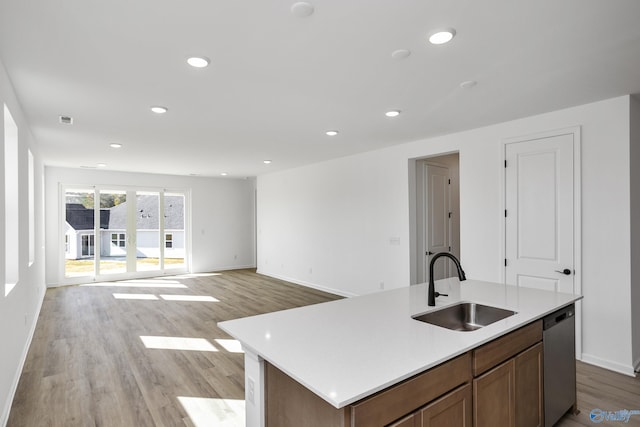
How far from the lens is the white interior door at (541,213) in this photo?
3494 mm

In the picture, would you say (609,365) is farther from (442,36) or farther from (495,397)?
(442,36)

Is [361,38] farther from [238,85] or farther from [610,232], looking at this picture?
[610,232]

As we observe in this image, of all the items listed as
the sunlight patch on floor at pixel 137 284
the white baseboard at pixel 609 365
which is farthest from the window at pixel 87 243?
the white baseboard at pixel 609 365

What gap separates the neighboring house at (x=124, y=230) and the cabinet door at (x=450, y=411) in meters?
8.29

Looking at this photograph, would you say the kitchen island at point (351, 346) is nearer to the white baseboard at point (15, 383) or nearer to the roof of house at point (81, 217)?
the white baseboard at point (15, 383)

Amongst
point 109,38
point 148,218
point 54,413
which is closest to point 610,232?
point 109,38

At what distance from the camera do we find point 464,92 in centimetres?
303

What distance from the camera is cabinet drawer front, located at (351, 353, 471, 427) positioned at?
1.21 meters

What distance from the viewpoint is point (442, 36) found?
2.06m

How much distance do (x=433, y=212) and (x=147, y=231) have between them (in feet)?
21.9

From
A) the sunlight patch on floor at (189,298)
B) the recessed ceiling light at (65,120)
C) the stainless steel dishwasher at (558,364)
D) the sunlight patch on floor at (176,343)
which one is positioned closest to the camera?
the stainless steel dishwasher at (558,364)

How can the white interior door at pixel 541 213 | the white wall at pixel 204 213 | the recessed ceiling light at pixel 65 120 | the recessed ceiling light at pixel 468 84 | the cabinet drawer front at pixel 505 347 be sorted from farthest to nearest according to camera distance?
the white wall at pixel 204 213, the recessed ceiling light at pixel 65 120, the white interior door at pixel 541 213, the recessed ceiling light at pixel 468 84, the cabinet drawer front at pixel 505 347

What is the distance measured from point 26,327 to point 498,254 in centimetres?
529

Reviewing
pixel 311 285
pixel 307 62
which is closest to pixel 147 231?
pixel 311 285
